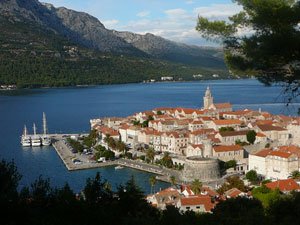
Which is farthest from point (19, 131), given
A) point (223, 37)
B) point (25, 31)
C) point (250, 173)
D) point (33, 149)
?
point (25, 31)

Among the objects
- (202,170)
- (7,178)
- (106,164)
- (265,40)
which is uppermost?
(265,40)

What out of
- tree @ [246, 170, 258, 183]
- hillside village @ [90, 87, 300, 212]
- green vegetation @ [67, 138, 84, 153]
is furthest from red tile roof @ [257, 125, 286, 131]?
green vegetation @ [67, 138, 84, 153]

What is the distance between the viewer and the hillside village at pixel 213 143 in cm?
2077

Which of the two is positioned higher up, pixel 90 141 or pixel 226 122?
pixel 226 122

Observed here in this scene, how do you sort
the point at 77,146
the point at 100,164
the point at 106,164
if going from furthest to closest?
the point at 77,146 → the point at 106,164 → the point at 100,164

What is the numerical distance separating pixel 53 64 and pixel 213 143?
9669 cm

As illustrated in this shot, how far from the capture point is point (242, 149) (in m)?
31.2

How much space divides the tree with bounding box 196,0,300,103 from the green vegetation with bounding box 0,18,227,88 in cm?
10651

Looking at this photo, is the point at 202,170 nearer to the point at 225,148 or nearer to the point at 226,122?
the point at 225,148

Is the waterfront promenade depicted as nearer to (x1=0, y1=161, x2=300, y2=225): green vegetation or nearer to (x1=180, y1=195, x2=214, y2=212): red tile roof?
(x1=180, y1=195, x2=214, y2=212): red tile roof

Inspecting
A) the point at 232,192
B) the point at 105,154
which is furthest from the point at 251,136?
the point at 232,192

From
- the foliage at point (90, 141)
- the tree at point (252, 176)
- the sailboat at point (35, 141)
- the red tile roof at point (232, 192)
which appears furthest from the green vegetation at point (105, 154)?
the red tile roof at point (232, 192)

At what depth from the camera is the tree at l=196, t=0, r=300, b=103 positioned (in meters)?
8.50

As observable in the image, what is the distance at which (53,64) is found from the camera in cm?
12425
